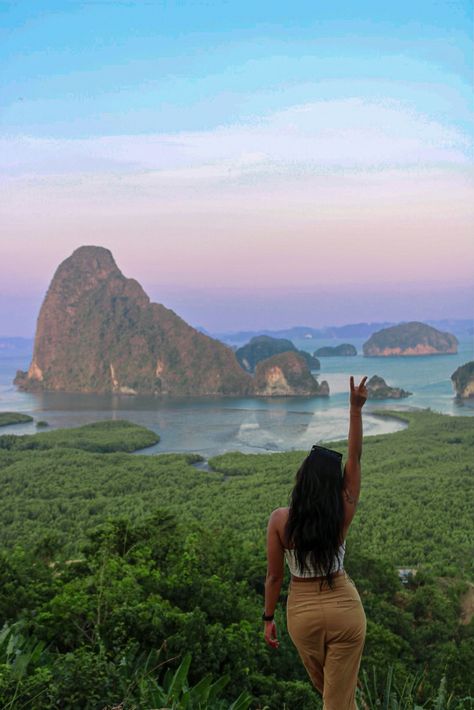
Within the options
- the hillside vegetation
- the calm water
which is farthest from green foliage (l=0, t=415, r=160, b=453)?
the hillside vegetation

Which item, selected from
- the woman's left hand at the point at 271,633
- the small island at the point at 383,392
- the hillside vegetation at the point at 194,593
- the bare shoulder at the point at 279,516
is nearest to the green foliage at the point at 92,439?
the hillside vegetation at the point at 194,593

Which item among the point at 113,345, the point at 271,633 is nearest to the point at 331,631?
the point at 271,633

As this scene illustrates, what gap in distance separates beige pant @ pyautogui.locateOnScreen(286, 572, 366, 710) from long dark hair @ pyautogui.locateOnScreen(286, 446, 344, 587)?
0.19 ft

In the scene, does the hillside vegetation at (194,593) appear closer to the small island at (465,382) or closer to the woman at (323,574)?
the woman at (323,574)

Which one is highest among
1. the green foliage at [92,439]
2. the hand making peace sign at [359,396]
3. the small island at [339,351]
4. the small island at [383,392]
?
the small island at [339,351]

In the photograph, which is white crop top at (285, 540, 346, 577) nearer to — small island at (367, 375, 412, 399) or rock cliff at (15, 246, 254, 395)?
small island at (367, 375, 412, 399)

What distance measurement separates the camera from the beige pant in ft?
6.79

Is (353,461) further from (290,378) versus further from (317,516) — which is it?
(290,378)

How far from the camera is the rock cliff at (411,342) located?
93.1 m

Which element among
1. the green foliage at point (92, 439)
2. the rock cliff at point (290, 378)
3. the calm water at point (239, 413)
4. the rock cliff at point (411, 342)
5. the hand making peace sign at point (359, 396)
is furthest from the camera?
the rock cliff at point (411, 342)

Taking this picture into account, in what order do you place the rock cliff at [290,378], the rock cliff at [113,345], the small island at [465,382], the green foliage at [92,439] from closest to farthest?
the green foliage at [92,439]
the small island at [465,382]
the rock cliff at [290,378]
the rock cliff at [113,345]

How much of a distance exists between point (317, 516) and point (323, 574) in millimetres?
193

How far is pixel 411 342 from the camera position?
93.1 meters

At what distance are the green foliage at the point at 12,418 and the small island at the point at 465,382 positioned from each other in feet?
112
